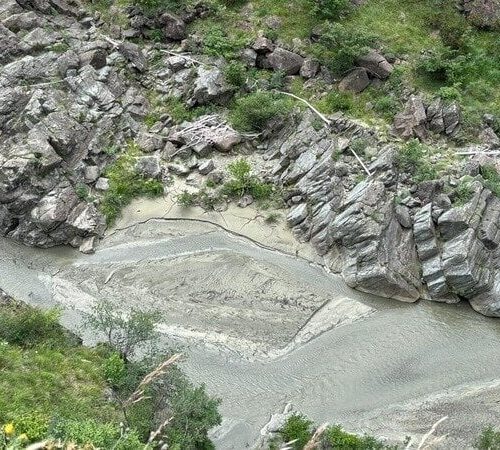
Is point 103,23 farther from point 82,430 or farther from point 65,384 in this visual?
point 82,430

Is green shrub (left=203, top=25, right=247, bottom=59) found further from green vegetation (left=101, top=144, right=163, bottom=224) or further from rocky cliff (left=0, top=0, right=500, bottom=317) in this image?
green vegetation (left=101, top=144, right=163, bottom=224)

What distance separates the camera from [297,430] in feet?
67.4

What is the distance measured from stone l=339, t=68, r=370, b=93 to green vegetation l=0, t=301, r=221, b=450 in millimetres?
21802

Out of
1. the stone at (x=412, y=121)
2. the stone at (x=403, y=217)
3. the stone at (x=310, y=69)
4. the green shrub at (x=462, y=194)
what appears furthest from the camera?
the stone at (x=310, y=69)

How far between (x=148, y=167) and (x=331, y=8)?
57.4ft

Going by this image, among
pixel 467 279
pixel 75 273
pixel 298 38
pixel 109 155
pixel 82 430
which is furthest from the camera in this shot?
pixel 298 38

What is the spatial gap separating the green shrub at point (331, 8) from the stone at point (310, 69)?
3.91m

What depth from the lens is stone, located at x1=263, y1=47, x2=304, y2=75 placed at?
3778cm

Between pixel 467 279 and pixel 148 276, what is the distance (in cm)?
1688

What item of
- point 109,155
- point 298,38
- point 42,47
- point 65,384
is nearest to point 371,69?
point 298,38

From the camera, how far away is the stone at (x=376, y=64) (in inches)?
1428

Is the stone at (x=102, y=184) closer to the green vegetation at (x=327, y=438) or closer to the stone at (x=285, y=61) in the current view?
the stone at (x=285, y=61)

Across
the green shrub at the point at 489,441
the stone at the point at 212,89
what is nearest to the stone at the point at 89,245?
the stone at the point at 212,89

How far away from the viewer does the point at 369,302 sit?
28.8 m
